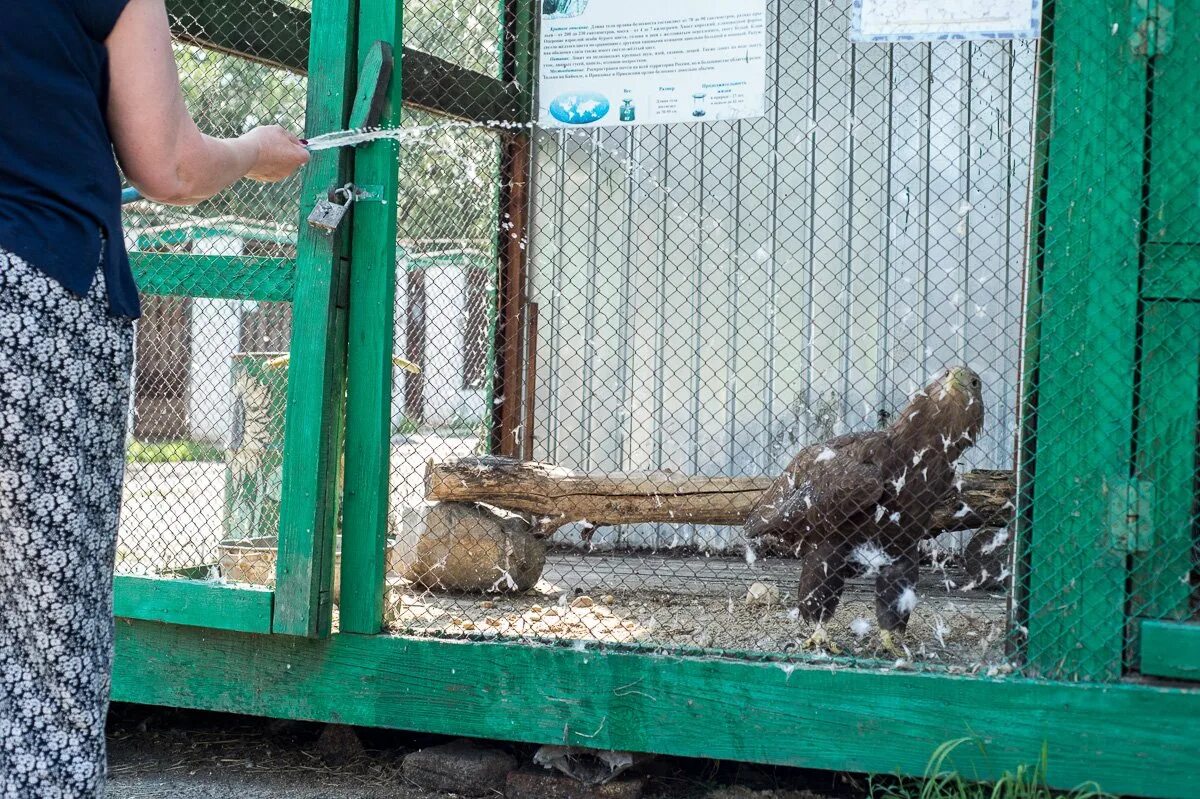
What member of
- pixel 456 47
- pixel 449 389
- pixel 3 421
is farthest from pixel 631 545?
pixel 3 421

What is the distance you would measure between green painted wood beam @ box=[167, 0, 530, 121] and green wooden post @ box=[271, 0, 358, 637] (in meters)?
0.24

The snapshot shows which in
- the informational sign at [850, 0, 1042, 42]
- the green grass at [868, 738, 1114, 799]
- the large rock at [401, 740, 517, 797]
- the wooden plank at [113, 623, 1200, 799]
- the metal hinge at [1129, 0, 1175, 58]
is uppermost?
the informational sign at [850, 0, 1042, 42]

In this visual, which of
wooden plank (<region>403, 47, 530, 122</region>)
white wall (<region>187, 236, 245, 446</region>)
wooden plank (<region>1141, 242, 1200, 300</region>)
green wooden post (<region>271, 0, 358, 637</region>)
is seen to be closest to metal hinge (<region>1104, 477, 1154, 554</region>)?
wooden plank (<region>1141, 242, 1200, 300</region>)

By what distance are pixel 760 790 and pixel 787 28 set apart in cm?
383

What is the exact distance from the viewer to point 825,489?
353 centimetres

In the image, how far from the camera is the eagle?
3.40 metres

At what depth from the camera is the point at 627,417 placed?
590 centimetres

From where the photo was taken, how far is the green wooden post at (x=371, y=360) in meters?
3.07

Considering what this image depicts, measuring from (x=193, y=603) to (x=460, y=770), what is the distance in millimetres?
883

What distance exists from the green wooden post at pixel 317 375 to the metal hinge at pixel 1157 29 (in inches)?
79.6

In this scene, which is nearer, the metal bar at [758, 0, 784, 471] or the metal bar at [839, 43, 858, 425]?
the metal bar at [839, 43, 858, 425]

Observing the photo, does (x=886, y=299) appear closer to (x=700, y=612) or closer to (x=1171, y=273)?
(x=700, y=612)

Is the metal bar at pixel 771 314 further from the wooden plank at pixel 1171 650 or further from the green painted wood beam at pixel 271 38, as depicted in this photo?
the wooden plank at pixel 1171 650

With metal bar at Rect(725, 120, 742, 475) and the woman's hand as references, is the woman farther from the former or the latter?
metal bar at Rect(725, 120, 742, 475)
